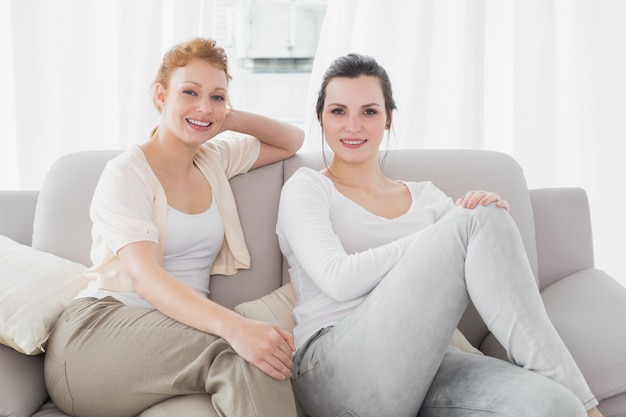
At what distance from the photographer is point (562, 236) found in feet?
6.84

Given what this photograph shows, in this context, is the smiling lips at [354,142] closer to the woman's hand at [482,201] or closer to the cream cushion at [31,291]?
the woman's hand at [482,201]

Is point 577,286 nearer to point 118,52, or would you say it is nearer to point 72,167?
point 72,167

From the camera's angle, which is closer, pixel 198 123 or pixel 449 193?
pixel 198 123

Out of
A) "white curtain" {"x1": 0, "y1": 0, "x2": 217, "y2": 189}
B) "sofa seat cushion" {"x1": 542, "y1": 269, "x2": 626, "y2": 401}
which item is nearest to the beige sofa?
"sofa seat cushion" {"x1": 542, "y1": 269, "x2": 626, "y2": 401}

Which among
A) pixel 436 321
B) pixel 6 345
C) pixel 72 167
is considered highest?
pixel 72 167

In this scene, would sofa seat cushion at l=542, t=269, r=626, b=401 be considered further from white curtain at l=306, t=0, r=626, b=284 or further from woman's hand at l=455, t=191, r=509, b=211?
white curtain at l=306, t=0, r=626, b=284

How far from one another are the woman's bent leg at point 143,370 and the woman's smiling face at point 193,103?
50 centimetres

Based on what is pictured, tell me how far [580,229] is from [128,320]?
1345 millimetres

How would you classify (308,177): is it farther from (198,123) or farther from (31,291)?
(31,291)

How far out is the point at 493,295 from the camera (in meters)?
1.42

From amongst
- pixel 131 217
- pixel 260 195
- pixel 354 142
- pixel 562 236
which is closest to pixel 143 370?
pixel 131 217

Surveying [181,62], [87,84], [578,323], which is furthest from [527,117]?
[87,84]

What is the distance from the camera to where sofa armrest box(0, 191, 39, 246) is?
2.08 m

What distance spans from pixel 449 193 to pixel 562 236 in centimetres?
37
